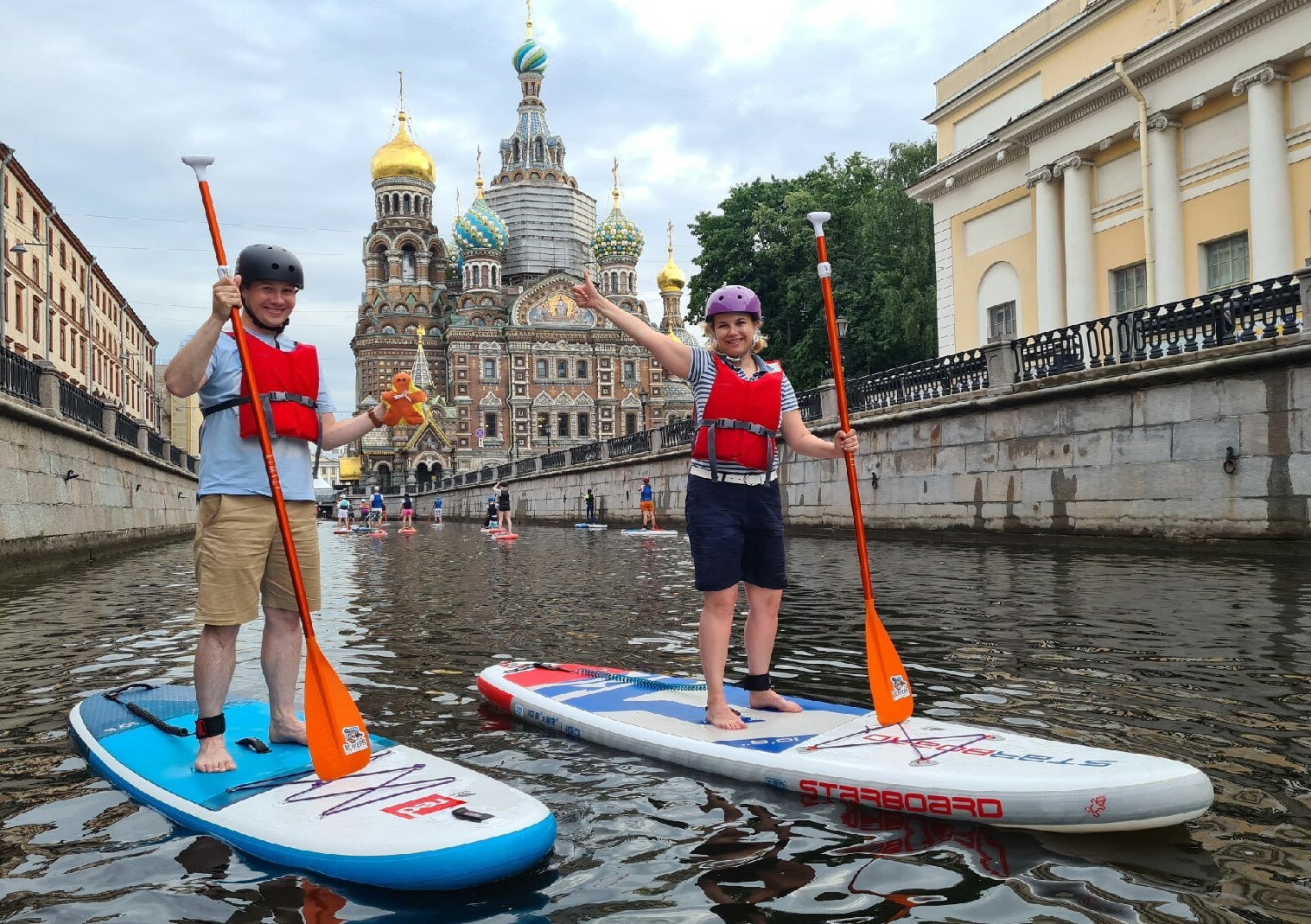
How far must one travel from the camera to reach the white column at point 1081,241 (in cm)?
2006

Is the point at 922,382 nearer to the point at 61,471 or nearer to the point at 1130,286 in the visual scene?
the point at 1130,286

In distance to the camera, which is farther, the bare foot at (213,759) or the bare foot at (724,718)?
the bare foot at (724,718)

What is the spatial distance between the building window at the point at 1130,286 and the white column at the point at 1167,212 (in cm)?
84

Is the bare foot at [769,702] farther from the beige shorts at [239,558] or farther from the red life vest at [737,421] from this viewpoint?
the beige shorts at [239,558]

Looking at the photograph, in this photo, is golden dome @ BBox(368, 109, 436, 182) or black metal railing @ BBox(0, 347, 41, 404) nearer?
black metal railing @ BBox(0, 347, 41, 404)

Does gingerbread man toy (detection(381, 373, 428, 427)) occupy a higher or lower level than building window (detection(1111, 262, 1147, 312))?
lower

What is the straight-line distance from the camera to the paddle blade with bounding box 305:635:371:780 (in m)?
3.61

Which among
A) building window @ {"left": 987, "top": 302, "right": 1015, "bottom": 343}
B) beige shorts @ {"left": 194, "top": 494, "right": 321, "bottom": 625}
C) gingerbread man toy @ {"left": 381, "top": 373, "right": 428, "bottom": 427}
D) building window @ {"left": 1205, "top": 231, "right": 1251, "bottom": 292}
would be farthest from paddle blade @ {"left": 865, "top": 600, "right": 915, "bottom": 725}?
building window @ {"left": 987, "top": 302, "right": 1015, "bottom": 343}

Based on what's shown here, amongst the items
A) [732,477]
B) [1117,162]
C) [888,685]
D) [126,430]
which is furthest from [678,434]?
[888,685]

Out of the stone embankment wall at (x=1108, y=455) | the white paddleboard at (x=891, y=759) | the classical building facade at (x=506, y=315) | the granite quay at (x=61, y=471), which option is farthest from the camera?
the classical building facade at (x=506, y=315)

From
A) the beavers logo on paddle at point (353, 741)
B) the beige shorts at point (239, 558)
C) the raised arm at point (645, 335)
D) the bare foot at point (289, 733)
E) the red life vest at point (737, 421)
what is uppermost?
the raised arm at point (645, 335)

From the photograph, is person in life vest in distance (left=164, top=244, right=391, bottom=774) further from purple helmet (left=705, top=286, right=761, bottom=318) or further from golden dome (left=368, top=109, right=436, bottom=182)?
golden dome (left=368, top=109, right=436, bottom=182)

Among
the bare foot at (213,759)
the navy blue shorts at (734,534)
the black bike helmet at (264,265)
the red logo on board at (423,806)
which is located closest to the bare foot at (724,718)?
the navy blue shorts at (734,534)

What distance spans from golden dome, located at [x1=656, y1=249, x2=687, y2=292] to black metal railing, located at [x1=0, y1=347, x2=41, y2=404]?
79.2m
